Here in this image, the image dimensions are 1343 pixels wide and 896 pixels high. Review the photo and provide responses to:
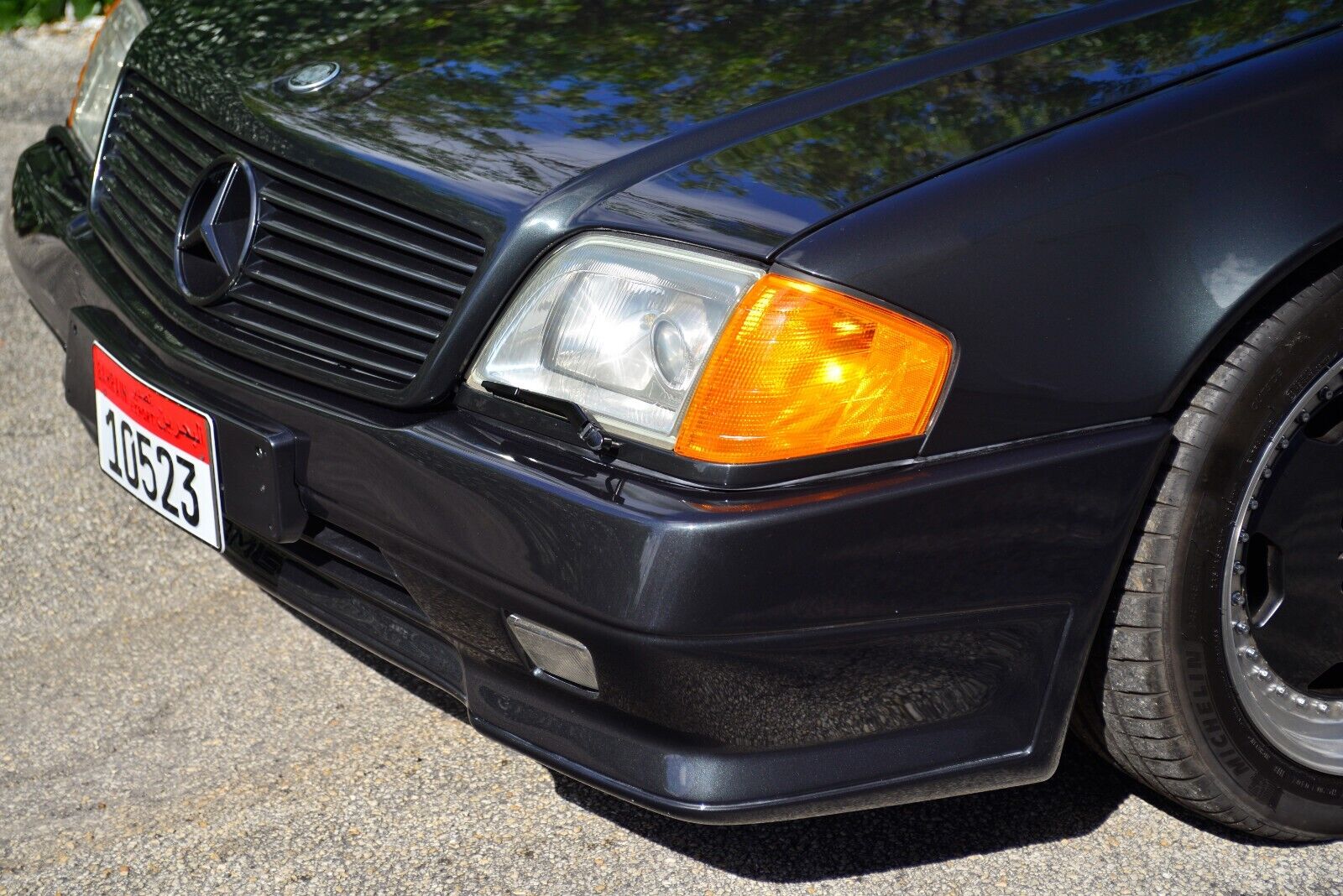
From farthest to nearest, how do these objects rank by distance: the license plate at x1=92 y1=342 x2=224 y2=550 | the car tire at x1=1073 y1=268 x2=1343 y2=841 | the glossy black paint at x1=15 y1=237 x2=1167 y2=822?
the license plate at x1=92 y1=342 x2=224 y2=550
the car tire at x1=1073 y1=268 x2=1343 y2=841
the glossy black paint at x1=15 y1=237 x2=1167 y2=822

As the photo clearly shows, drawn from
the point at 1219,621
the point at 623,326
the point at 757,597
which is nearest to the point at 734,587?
the point at 757,597

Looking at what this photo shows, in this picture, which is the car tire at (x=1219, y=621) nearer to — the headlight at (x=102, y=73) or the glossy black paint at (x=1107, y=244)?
the glossy black paint at (x=1107, y=244)

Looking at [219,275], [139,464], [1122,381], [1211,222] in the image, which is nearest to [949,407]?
[1122,381]

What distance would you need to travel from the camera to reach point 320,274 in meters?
1.88

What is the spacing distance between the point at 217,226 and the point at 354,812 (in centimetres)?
90

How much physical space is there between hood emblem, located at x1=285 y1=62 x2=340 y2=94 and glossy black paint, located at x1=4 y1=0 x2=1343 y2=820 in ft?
0.28

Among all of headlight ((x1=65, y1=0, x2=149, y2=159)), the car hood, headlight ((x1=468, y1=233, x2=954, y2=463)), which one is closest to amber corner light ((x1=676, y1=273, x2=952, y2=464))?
headlight ((x1=468, y1=233, x2=954, y2=463))

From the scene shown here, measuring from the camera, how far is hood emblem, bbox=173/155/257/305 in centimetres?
196

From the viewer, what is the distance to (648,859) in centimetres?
203

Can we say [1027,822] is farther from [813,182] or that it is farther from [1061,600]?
[813,182]

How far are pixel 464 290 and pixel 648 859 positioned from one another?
0.89 m

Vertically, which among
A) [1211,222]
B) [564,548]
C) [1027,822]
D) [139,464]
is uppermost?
[1211,222]

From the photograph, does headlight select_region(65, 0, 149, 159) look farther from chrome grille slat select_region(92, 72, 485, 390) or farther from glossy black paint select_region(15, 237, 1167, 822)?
glossy black paint select_region(15, 237, 1167, 822)

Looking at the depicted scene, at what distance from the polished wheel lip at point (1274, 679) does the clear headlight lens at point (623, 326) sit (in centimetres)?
79
